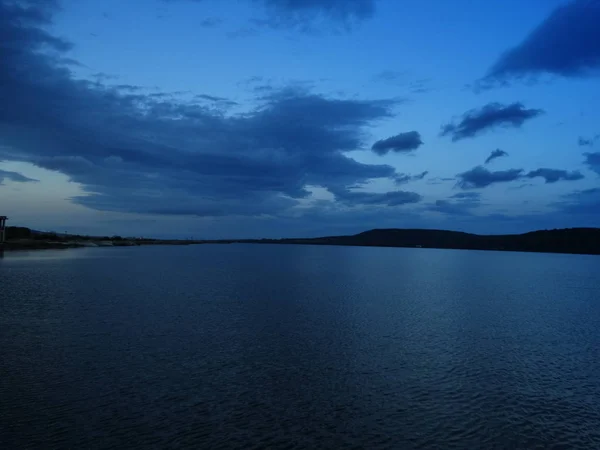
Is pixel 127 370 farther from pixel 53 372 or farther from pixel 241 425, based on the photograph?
pixel 241 425

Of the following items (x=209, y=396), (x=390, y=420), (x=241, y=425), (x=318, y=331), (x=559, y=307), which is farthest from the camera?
(x=559, y=307)

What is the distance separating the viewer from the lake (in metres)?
15.0

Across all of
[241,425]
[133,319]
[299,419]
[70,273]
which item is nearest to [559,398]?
[299,419]

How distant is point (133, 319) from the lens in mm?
33094

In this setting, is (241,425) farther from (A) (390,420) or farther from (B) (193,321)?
(B) (193,321)

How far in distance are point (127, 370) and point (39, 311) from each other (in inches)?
720

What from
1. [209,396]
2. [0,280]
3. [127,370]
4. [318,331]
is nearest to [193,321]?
[318,331]

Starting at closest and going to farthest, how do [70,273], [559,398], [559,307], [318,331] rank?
[559,398]
[318,331]
[559,307]
[70,273]

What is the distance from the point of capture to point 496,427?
52.9 feet

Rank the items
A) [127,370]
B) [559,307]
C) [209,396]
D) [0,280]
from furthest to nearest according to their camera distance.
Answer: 1. [0,280]
2. [559,307]
3. [127,370]
4. [209,396]

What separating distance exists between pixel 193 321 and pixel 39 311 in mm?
12405

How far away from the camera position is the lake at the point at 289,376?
49.2 feet

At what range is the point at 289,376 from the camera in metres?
21.0

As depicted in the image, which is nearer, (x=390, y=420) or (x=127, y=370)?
(x=390, y=420)
